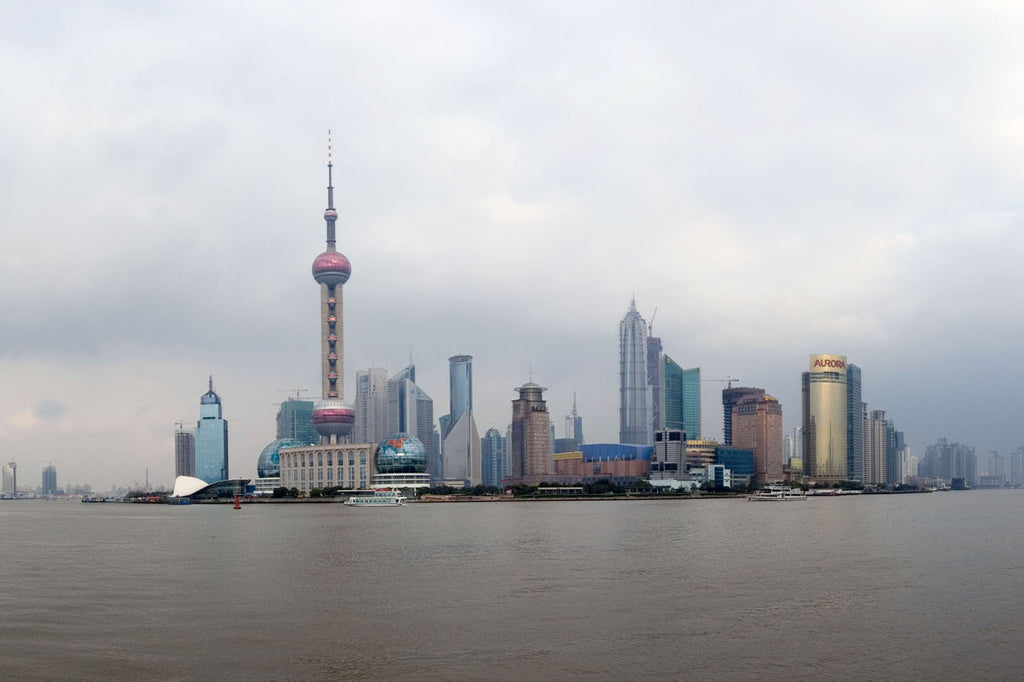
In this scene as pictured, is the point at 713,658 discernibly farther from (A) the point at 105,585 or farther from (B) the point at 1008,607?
(A) the point at 105,585

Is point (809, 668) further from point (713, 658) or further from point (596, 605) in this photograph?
point (596, 605)

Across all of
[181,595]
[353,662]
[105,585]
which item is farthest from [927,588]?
[105,585]

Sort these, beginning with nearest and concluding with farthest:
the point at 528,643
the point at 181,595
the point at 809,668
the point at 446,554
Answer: the point at 809,668
the point at 528,643
the point at 181,595
the point at 446,554

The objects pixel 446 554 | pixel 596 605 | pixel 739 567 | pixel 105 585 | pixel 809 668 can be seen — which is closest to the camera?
pixel 809 668

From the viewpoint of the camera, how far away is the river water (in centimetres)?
3644

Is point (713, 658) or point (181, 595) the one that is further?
point (181, 595)

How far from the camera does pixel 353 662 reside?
36.8 m

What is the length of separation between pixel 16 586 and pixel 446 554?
3030 centimetres

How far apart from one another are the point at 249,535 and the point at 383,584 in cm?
4736

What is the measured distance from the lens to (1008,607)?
48906 mm

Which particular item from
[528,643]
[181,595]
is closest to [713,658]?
[528,643]

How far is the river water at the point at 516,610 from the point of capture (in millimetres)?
36438

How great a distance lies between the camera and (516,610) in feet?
153

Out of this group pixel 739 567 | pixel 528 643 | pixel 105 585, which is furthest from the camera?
pixel 739 567
